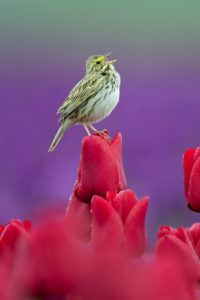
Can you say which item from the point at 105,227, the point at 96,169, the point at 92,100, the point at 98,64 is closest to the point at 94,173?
the point at 96,169

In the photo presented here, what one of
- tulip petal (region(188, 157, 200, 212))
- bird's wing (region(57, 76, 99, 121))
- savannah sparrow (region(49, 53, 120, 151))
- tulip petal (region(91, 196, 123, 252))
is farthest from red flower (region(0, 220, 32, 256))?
bird's wing (region(57, 76, 99, 121))

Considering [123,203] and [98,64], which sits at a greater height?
[98,64]

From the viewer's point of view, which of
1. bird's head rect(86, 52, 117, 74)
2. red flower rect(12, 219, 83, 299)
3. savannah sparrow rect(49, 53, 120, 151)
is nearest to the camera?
red flower rect(12, 219, 83, 299)

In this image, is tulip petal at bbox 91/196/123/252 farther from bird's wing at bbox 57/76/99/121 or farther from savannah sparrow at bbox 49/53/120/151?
bird's wing at bbox 57/76/99/121

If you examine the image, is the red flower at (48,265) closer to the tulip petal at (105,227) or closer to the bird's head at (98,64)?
the tulip petal at (105,227)

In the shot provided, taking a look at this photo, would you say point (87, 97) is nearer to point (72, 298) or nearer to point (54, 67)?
point (72, 298)

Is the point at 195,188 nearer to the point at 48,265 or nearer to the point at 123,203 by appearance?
the point at 123,203
